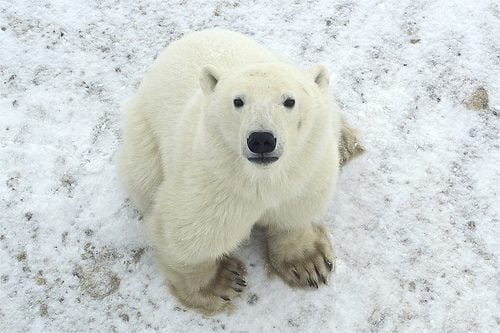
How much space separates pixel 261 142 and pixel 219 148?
395 mm

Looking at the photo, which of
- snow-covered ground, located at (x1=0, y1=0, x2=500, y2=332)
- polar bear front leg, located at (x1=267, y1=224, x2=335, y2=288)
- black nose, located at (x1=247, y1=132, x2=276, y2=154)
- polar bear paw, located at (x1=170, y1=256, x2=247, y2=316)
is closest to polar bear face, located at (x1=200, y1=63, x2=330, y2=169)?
black nose, located at (x1=247, y1=132, x2=276, y2=154)

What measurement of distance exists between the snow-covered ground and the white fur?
16.5 inches

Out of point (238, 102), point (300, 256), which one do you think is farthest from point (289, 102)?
point (300, 256)

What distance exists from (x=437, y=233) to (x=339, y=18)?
6.61ft

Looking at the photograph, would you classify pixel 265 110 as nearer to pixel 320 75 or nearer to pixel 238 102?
pixel 238 102

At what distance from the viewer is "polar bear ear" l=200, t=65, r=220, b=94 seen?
2951 millimetres

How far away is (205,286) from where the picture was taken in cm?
370

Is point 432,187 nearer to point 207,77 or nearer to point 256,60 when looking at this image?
point 256,60

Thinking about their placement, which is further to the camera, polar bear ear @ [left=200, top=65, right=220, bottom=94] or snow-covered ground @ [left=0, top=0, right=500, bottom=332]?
snow-covered ground @ [left=0, top=0, right=500, bottom=332]

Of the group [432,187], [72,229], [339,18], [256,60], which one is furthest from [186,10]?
[432,187]

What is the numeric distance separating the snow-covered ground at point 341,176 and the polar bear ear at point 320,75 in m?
1.25

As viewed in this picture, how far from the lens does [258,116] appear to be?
262 cm

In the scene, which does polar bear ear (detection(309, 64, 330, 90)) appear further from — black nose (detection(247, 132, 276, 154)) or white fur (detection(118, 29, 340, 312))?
black nose (detection(247, 132, 276, 154))

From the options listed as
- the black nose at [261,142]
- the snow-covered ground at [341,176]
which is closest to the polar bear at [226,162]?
the black nose at [261,142]
